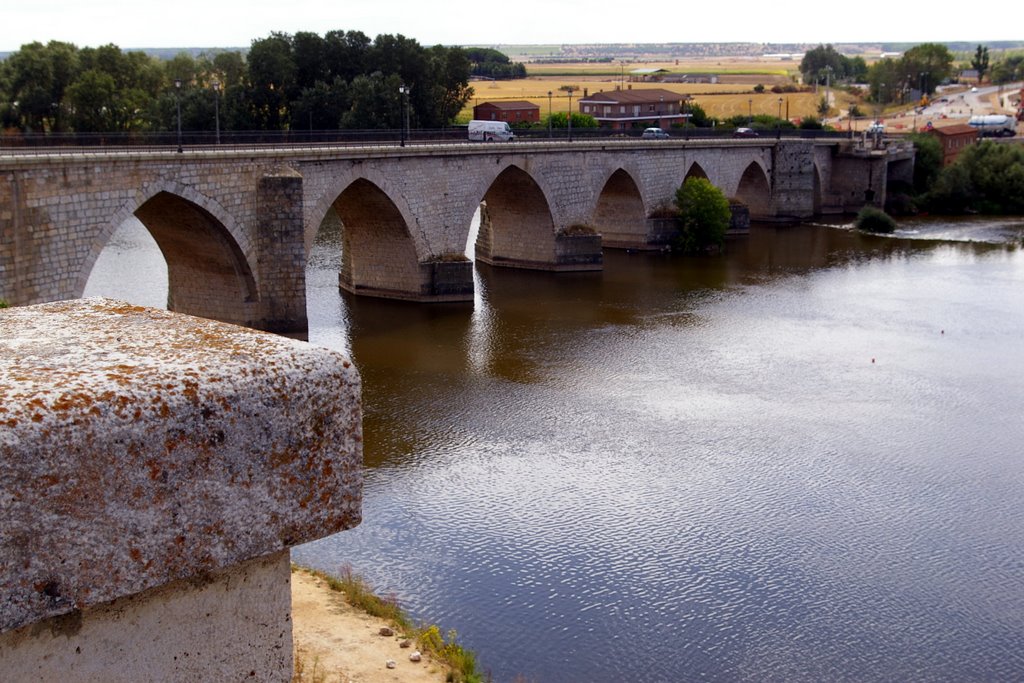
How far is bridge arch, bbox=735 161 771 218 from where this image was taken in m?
50.9

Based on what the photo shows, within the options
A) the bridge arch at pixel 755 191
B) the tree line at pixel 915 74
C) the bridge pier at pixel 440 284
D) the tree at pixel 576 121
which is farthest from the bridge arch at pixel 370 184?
the tree line at pixel 915 74

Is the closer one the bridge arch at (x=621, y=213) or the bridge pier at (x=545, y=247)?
the bridge pier at (x=545, y=247)

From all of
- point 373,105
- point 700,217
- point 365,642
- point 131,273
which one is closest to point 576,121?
point 373,105

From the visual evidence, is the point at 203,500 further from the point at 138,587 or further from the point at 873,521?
the point at 873,521

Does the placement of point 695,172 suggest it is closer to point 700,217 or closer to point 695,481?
point 700,217

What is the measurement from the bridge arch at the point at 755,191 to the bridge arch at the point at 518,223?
15901mm

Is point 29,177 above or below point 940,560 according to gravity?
above

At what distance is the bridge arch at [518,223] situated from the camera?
3656cm

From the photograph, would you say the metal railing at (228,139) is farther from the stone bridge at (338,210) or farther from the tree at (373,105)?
the tree at (373,105)

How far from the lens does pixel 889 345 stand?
2736 centimetres

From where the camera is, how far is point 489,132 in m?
38.8

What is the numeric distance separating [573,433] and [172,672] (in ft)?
59.4

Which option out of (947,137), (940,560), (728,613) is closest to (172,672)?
(728,613)

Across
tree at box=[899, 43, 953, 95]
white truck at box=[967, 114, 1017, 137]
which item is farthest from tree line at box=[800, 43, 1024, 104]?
white truck at box=[967, 114, 1017, 137]
